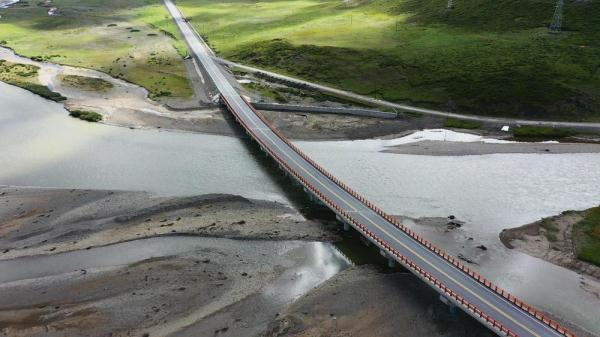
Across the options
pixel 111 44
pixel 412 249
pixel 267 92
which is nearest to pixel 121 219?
pixel 412 249

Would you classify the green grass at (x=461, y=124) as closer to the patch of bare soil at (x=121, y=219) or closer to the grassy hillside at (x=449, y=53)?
the grassy hillside at (x=449, y=53)

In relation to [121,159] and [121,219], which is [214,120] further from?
[121,219]

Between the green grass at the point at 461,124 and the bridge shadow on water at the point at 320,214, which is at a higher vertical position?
the green grass at the point at 461,124

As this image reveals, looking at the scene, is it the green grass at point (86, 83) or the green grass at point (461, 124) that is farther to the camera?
the green grass at point (86, 83)

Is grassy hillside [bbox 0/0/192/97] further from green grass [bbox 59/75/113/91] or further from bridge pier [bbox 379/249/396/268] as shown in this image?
bridge pier [bbox 379/249/396/268]

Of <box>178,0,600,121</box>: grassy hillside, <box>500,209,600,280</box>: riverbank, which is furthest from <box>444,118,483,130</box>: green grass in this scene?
<box>500,209,600,280</box>: riverbank

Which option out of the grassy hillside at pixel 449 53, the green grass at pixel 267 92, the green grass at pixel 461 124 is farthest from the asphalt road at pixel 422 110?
the green grass at pixel 267 92
